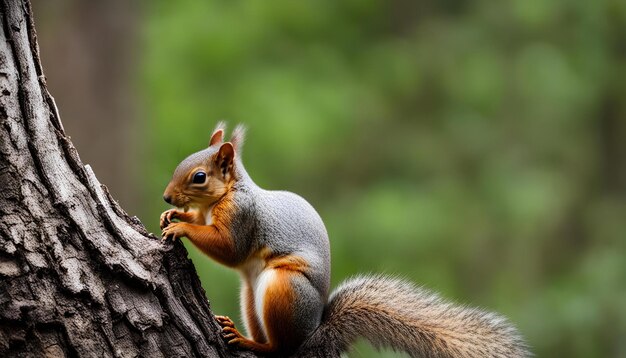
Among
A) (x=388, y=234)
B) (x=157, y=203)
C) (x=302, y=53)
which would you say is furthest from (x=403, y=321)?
(x=302, y=53)

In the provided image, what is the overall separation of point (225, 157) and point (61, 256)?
85 centimetres

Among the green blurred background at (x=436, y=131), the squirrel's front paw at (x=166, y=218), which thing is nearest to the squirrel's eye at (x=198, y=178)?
the squirrel's front paw at (x=166, y=218)

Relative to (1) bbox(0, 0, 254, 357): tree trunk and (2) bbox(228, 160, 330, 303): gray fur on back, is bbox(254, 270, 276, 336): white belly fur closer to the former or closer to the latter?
(2) bbox(228, 160, 330, 303): gray fur on back

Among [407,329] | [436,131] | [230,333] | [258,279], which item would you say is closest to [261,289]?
[258,279]

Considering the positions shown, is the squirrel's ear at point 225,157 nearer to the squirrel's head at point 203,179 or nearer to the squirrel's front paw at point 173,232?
the squirrel's head at point 203,179

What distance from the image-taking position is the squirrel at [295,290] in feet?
9.30

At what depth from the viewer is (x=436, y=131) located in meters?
9.22

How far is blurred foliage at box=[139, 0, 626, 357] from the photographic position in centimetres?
804

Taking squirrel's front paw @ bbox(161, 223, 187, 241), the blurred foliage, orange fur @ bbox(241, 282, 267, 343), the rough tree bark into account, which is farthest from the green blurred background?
the rough tree bark

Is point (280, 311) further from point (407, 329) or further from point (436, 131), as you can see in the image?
point (436, 131)

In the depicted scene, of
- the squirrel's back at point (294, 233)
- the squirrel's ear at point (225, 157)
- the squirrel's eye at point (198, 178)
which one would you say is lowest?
the squirrel's back at point (294, 233)

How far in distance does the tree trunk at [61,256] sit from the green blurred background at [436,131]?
15.6 ft

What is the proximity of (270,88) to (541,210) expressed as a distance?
2.63m

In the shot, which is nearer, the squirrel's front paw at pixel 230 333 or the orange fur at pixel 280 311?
the squirrel's front paw at pixel 230 333
